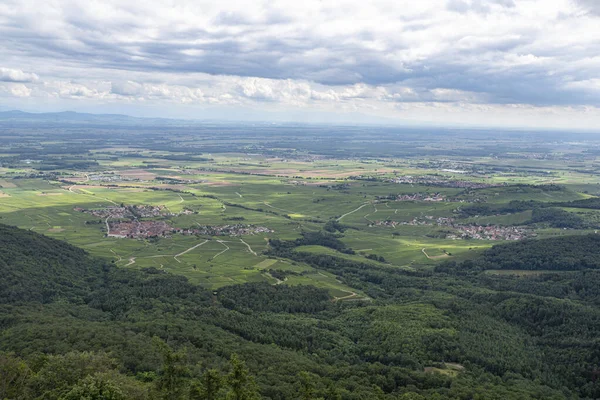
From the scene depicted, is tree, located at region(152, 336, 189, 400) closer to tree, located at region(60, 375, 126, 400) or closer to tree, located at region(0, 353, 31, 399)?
tree, located at region(60, 375, 126, 400)

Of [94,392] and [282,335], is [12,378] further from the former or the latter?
[282,335]

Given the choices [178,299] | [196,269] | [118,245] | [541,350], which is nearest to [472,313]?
[541,350]

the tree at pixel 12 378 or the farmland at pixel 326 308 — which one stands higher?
the tree at pixel 12 378

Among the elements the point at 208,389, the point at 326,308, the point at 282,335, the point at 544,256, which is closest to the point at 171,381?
the point at 208,389

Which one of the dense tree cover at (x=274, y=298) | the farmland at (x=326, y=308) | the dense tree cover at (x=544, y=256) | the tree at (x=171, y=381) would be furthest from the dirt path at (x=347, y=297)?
the tree at (x=171, y=381)

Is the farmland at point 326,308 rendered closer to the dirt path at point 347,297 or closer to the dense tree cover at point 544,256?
the dense tree cover at point 544,256

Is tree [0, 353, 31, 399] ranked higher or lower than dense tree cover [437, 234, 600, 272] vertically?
higher

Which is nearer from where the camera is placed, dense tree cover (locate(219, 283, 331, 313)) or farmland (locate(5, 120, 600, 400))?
farmland (locate(5, 120, 600, 400))

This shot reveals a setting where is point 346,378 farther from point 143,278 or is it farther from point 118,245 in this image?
point 118,245

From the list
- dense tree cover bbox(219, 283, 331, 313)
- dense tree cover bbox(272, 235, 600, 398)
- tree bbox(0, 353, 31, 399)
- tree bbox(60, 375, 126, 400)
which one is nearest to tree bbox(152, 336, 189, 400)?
tree bbox(60, 375, 126, 400)
